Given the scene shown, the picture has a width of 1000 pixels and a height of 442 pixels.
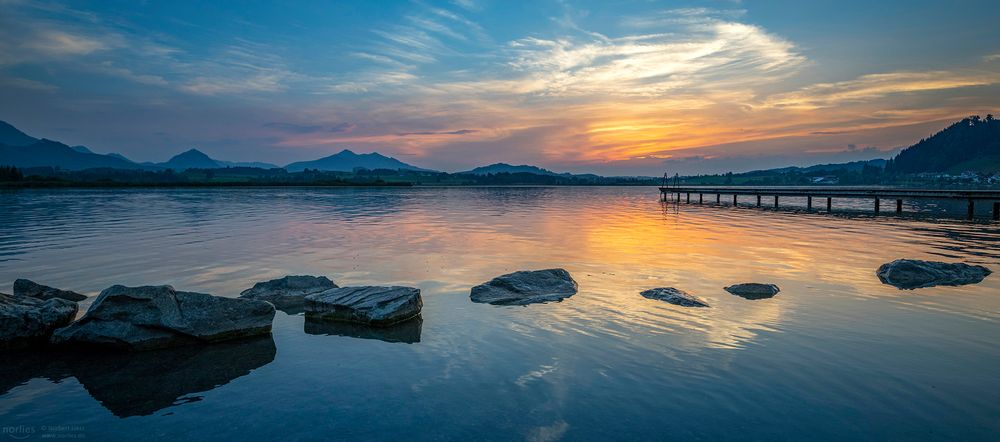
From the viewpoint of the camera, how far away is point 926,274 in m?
18.7

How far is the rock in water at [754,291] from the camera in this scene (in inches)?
639

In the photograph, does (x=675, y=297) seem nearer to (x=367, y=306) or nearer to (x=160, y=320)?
(x=367, y=306)

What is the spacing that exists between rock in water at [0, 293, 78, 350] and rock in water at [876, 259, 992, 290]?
25135 mm

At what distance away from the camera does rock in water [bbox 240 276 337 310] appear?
15293 millimetres

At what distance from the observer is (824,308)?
586 inches

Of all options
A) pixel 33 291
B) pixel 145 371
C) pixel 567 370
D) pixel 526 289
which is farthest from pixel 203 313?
pixel 526 289

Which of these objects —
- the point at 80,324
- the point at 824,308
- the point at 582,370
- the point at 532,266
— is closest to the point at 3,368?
the point at 80,324

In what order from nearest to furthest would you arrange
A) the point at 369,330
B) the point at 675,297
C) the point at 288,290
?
the point at 369,330 < the point at 675,297 < the point at 288,290

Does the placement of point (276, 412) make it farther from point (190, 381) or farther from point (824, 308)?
point (824, 308)

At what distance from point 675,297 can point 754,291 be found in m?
2.99

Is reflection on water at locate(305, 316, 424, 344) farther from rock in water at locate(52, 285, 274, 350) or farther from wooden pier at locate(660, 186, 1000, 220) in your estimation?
wooden pier at locate(660, 186, 1000, 220)

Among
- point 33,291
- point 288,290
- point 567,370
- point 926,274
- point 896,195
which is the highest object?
point 896,195

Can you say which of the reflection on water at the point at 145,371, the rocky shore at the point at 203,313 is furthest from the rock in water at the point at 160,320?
the reflection on water at the point at 145,371

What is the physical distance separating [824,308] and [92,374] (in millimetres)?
18130
